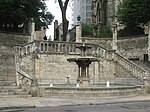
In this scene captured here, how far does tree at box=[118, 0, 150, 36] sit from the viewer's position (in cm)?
3891

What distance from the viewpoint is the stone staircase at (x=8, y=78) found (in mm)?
22156

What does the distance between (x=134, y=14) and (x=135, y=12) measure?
1.19 ft

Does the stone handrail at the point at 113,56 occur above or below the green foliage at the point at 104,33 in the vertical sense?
below

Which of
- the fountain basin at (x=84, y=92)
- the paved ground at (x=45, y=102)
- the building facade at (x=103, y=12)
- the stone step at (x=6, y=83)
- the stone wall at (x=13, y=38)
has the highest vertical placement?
the building facade at (x=103, y=12)

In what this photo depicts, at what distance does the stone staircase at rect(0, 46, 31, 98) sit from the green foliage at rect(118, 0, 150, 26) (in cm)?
1408

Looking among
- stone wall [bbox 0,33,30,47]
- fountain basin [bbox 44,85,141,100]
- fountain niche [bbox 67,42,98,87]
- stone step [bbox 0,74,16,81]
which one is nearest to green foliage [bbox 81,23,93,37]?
stone wall [bbox 0,33,30,47]

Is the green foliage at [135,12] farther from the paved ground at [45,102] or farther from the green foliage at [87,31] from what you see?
the paved ground at [45,102]

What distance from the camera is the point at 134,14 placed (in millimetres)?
40312

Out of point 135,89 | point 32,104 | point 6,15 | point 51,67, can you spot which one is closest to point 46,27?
point 6,15

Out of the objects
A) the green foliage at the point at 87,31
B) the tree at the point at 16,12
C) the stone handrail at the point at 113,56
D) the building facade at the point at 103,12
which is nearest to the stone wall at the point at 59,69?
the stone handrail at the point at 113,56

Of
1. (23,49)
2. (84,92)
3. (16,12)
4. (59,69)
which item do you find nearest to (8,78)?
(23,49)

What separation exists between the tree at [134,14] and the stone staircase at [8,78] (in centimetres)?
1410

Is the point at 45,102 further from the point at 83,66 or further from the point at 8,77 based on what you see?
the point at 8,77

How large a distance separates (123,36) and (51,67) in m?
15.3
